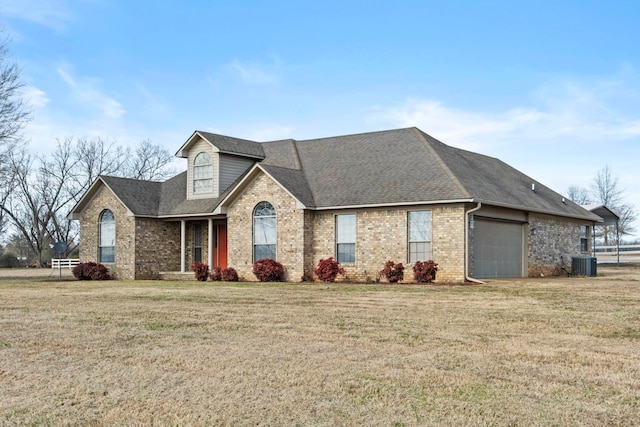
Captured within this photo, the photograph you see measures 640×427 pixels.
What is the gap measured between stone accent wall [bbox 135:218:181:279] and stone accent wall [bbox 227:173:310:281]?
15.1 feet

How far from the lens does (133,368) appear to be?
876 centimetres

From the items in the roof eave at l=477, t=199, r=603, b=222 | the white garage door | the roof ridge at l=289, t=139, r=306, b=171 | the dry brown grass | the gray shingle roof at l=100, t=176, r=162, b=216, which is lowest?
the dry brown grass

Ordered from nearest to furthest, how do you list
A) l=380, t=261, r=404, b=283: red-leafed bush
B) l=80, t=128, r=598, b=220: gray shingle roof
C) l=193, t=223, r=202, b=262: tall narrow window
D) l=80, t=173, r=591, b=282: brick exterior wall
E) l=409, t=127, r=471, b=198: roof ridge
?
l=409, t=127, r=471, b=198: roof ridge
l=80, t=173, r=591, b=282: brick exterior wall
l=380, t=261, r=404, b=283: red-leafed bush
l=80, t=128, r=598, b=220: gray shingle roof
l=193, t=223, r=202, b=262: tall narrow window

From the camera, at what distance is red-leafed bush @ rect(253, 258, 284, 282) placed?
26.7 meters

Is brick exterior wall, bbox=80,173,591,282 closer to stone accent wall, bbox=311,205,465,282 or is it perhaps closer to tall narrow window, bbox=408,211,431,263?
stone accent wall, bbox=311,205,465,282

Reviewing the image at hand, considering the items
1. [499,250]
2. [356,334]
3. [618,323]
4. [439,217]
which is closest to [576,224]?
[499,250]

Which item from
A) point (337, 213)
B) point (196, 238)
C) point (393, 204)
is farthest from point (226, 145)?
point (393, 204)

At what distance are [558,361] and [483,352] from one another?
1.03 m

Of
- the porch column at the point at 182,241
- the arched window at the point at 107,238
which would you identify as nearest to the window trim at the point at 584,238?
the porch column at the point at 182,241

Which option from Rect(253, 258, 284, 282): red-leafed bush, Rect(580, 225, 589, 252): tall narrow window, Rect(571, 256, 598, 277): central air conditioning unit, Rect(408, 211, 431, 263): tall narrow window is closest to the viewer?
Rect(408, 211, 431, 263): tall narrow window

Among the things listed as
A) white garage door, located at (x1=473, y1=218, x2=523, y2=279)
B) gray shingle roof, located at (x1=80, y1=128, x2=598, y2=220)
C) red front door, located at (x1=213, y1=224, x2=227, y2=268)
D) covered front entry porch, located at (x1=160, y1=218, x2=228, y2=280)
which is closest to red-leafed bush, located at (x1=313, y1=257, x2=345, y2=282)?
gray shingle roof, located at (x1=80, y1=128, x2=598, y2=220)

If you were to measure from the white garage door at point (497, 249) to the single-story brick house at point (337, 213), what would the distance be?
0.14 ft

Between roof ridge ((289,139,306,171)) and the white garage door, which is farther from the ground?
roof ridge ((289,139,306,171))

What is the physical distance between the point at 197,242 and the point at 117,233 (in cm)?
347
